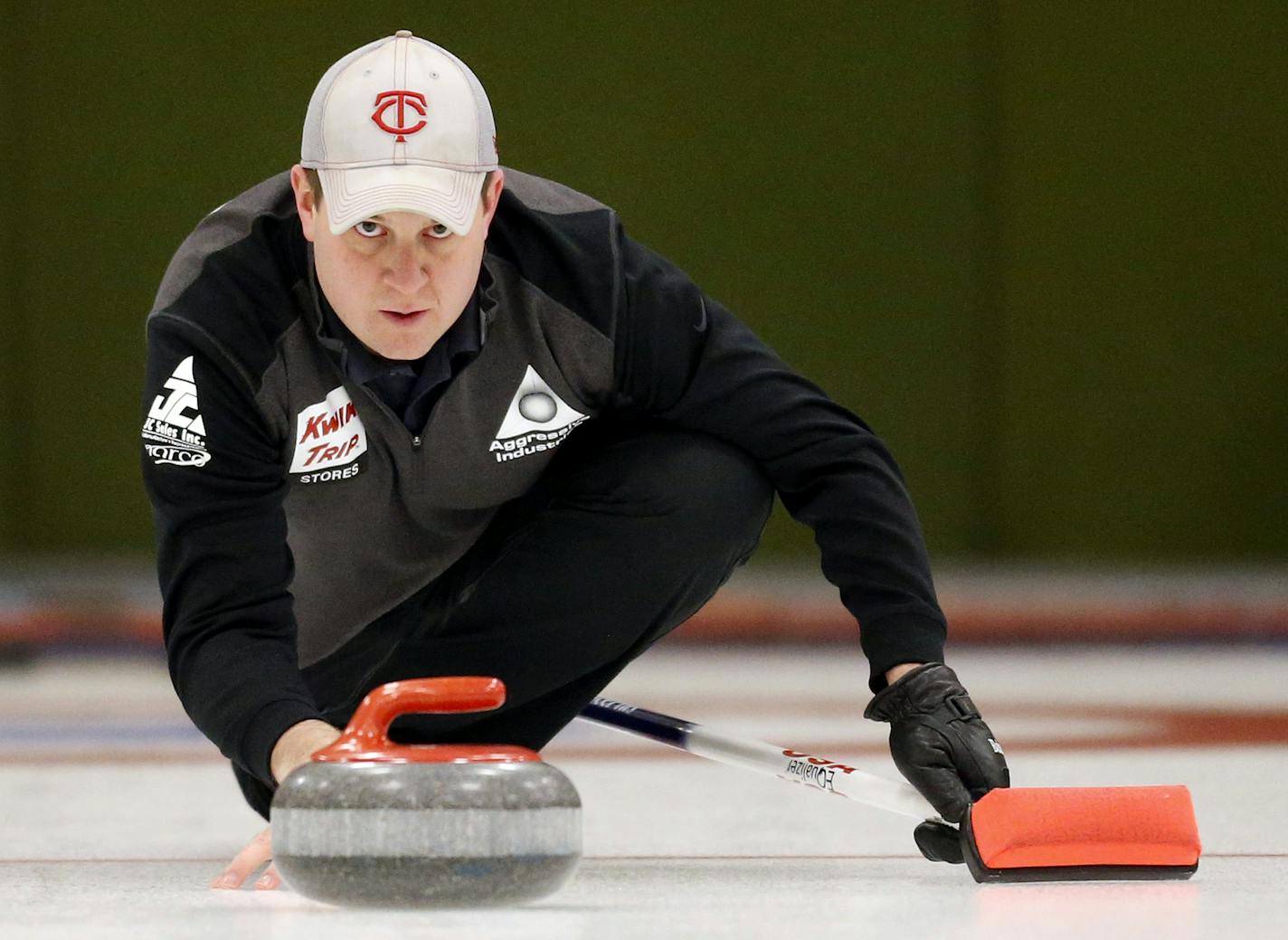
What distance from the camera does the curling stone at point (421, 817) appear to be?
1.26 m

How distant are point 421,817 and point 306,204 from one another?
64cm

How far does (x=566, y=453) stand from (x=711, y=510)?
21 cm

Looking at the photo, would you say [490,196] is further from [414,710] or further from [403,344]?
[414,710]

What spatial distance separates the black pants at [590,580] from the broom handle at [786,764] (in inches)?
3.7

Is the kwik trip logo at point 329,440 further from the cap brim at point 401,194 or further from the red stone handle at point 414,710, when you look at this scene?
the red stone handle at point 414,710

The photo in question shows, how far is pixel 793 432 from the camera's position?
1.86m

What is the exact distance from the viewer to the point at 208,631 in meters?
1.59

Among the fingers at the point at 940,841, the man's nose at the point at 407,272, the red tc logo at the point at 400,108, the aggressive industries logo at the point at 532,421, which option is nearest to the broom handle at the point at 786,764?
the fingers at the point at 940,841

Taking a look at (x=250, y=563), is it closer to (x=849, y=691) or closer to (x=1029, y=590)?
(x=849, y=691)

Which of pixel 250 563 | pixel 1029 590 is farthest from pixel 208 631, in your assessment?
pixel 1029 590

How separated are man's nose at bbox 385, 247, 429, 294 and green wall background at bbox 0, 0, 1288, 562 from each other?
571cm

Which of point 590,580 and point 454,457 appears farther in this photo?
point 590,580

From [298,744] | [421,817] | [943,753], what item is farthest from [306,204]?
[943,753]

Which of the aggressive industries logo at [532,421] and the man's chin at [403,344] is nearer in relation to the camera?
the man's chin at [403,344]
